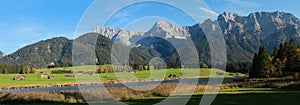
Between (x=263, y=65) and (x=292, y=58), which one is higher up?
(x=292, y=58)

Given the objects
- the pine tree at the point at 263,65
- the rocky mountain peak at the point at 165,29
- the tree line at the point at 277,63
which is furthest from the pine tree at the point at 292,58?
the rocky mountain peak at the point at 165,29

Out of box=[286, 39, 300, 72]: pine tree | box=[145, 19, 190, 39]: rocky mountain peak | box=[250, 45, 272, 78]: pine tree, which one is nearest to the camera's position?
box=[145, 19, 190, 39]: rocky mountain peak

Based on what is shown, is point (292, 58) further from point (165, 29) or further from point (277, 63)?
point (165, 29)

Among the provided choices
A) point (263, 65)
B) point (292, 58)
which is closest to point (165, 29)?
point (263, 65)

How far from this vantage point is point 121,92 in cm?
2662

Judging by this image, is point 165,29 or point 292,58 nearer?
point 165,29

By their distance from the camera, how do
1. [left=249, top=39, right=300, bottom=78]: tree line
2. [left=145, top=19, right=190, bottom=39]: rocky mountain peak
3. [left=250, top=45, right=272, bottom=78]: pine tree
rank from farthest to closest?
[left=250, top=45, right=272, bottom=78]: pine tree → [left=249, top=39, right=300, bottom=78]: tree line → [left=145, top=19, right=190, bottom=39]: rocky mountain peak

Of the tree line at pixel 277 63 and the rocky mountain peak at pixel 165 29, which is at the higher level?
the rocky mountain peak at pixel 165 29

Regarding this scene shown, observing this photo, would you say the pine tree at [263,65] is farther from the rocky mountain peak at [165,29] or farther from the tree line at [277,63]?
the rocky mountain peak at [165,29]

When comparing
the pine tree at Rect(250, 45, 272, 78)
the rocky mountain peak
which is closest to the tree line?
the pine tree at Rect(250, 45, 272, 78)

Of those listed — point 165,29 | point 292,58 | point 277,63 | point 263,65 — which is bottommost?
point 263,65

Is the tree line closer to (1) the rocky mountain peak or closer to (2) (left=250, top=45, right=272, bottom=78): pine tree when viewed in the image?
(2) (left=250, top=45, right=272, bottom=78): pine tree

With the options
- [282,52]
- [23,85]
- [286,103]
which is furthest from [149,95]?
[23,85]

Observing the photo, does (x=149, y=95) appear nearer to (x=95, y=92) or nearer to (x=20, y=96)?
(x=95, y=92)
